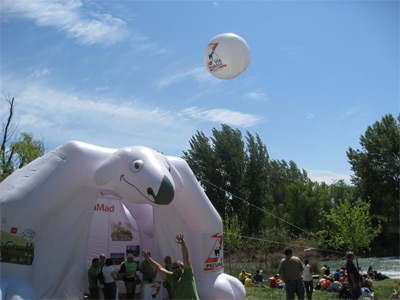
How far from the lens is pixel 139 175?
24.2 feet

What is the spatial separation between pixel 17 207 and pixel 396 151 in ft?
125

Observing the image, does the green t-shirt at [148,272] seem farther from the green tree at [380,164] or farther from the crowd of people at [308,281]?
the green tree at [380,164]

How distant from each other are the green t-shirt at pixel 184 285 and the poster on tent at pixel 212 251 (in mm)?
4260

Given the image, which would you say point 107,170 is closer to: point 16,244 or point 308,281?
point 16,244

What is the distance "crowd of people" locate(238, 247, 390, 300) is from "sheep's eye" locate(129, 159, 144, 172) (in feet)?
10.6

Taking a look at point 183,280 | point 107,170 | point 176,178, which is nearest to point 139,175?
point 107,170

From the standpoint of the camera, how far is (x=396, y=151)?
1469 inches

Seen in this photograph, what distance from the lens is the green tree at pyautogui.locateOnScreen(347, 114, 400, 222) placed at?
37.7 meters

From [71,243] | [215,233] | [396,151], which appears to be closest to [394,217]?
[396,151]

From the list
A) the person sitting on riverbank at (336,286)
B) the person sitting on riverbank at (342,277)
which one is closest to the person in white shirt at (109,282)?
the person sitting on riverbank at (336,286)

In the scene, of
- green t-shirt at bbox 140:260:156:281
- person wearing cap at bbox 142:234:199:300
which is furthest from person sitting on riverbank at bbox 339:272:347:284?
person wearing cap at bbox 142:234:199:300

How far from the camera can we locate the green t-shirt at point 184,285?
4658mm

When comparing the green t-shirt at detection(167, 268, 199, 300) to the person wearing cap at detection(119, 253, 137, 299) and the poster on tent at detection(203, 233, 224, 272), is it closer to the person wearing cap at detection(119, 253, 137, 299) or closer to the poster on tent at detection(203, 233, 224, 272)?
the person wearing cap at detection(119, 253, 137, 299)

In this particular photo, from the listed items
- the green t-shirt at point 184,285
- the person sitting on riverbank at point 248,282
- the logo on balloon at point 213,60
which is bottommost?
the person sitting on riverbank at point 248,282
